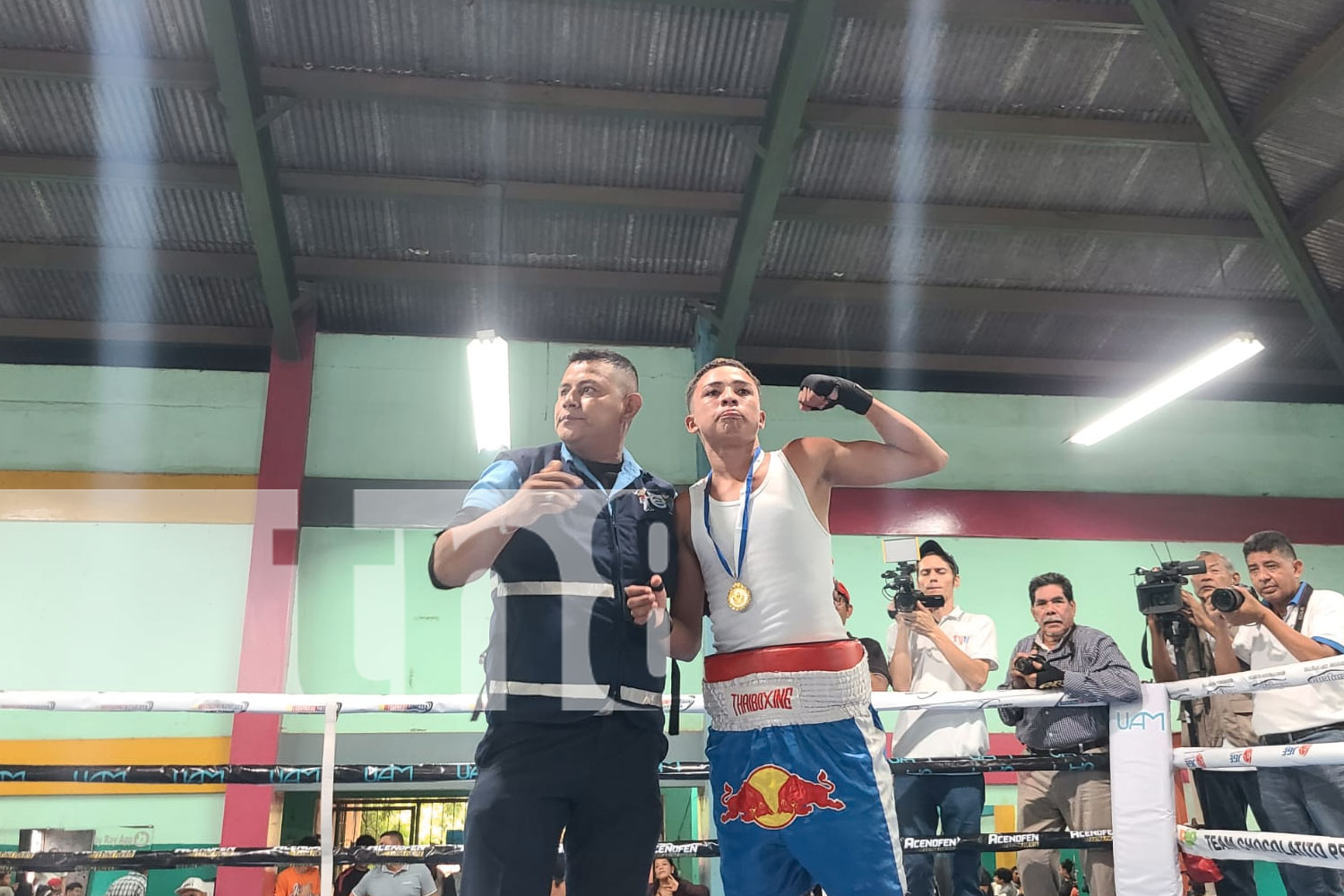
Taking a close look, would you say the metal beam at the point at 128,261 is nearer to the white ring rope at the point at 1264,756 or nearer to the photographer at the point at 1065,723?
the photographer at the point at 1065,723

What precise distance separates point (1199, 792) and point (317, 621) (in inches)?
211

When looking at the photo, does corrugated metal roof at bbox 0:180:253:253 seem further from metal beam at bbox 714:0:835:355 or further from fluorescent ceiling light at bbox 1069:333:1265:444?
fluorescent ceiling light at bbox 1069:333:1265:444

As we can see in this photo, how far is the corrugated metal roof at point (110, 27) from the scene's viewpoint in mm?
5617

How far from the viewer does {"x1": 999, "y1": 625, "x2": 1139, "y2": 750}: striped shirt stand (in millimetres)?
2658

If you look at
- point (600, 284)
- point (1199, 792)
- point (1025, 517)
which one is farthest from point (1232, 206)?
point (1199, 792)

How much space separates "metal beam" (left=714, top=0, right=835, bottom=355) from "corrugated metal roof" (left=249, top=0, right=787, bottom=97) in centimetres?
28

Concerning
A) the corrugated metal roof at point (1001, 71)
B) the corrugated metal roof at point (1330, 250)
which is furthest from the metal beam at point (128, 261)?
the corrugated metal roof at point (1330, 250)

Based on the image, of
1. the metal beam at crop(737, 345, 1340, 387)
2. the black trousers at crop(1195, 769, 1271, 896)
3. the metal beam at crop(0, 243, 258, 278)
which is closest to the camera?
the black trousers at crop(1195, 769, 1271, 896)

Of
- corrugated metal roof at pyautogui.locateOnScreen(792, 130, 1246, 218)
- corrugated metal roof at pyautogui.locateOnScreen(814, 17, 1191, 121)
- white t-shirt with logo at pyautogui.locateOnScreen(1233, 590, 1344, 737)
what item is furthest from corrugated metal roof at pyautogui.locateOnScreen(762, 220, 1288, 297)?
white t-shirt with logo at pyautogui.locateOnScreen(1233, 590, 1344, 737)

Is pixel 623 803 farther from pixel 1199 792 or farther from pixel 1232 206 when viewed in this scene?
pixel 1232 206

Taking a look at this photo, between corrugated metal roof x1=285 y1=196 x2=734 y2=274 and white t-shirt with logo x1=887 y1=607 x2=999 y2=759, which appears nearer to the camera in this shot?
white t-shirt with logo x1=887 y1=607 x2=999 y2=759

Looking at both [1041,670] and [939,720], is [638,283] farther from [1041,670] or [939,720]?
[1041,670]

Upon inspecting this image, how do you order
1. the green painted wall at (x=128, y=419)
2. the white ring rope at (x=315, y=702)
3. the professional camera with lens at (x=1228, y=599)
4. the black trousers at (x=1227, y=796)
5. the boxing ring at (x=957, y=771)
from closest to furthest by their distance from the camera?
the boxing ring at (x=957, y=771) < the white ring rope at (x=315, y=702) < the professional camera with lens at (x=1228, y=599) < the black trousers at (x=1227, y=796) < the green painted wall at (x=128, y=419)

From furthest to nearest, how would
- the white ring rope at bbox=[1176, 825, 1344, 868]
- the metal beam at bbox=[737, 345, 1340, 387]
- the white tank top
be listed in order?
the metal beam at bbox=[737, 345, 1340, 387] → the white ring rope at bbox=[1176, 825, 1344, 868] → the white tank top
